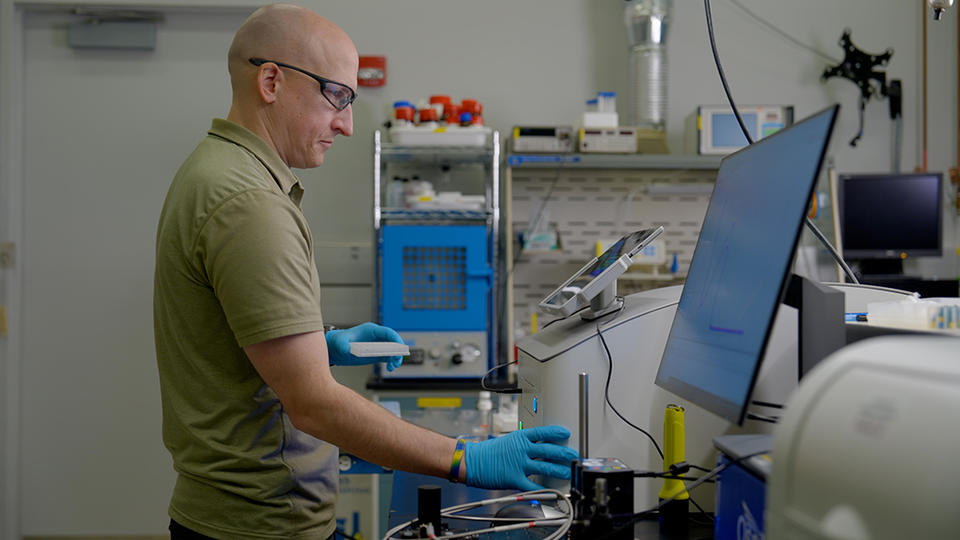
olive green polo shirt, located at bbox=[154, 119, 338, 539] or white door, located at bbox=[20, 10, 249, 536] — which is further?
white door, located at bbox=[20, 10, 249, 536]

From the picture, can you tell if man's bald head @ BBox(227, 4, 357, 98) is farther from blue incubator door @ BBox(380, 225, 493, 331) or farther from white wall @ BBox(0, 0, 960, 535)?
white wall @ BBox(0, 0, 960, 535)

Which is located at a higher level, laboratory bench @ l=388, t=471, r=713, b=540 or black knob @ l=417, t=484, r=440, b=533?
black knob @ l=417, t=484, r=440, b=533

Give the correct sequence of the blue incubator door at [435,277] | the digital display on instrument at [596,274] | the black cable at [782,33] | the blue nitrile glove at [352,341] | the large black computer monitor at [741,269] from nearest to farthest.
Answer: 1. the large black computer monitor at [741,269]
2. the digital display on instrument at [596,274]
3. the blue nitrile glove at [352,341]
4. the blue incubator door at [435,277]
5. the black cable at [782,33]

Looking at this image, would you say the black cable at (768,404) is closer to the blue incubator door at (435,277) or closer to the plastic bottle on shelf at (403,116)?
the blue incubator door at (435,277)

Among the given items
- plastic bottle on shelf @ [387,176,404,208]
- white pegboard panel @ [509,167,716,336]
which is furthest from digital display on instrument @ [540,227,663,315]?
white pegboard panel @ [509,167,716,336]

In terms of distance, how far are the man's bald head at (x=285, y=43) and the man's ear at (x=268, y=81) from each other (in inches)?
0.8

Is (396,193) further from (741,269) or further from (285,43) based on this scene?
(741,269)

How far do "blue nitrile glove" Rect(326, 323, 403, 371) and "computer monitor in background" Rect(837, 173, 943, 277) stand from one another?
2425 millimetres

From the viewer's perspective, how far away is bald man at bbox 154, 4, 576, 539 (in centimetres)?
99

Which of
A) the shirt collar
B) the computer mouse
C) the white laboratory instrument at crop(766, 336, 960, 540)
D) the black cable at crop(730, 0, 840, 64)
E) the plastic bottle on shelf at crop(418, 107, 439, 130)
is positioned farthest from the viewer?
the black cable at crop(730, 0, 840, 64)

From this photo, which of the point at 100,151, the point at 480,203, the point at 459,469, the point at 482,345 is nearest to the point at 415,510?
the point at 459,469

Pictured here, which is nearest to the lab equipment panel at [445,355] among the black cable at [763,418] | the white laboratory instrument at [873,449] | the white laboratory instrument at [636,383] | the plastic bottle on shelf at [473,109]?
the plastic bottle on shelf at [473,109]

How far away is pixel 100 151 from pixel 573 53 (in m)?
2.21

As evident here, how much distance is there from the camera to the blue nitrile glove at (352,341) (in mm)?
1483
